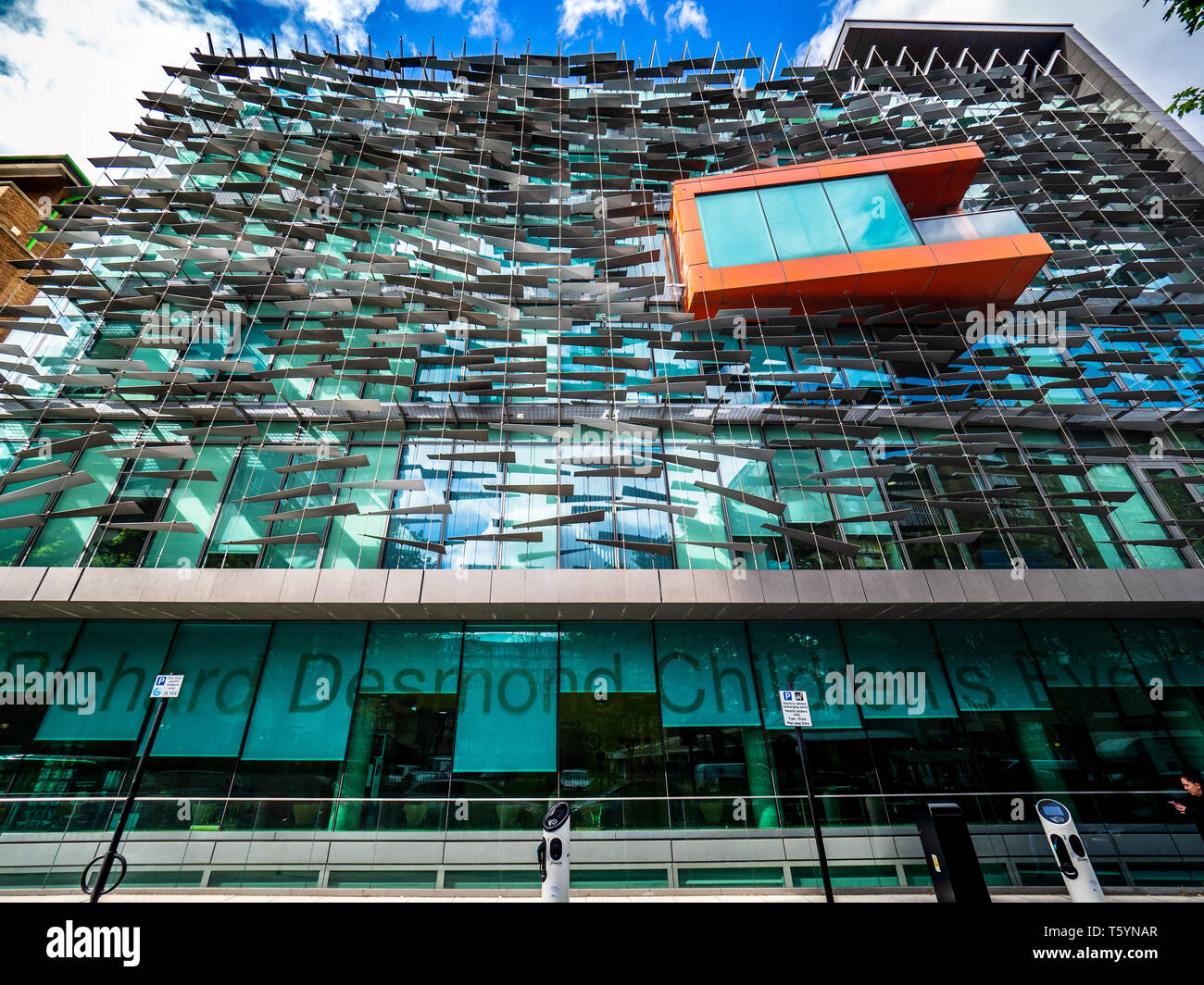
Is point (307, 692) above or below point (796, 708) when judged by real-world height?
above

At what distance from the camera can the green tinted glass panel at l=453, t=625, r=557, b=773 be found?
10.4m

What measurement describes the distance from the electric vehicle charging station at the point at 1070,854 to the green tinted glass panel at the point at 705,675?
4.44 metres

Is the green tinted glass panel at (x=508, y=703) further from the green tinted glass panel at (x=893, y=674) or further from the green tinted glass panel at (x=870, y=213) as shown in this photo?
the green tinted glass panel at (x=870, y=213)

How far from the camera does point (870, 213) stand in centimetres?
1534

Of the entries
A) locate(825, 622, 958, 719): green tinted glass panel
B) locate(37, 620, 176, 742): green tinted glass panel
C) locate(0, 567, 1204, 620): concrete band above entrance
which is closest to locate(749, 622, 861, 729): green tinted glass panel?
locate(825, 622, 958, 719): green tinted glass panel

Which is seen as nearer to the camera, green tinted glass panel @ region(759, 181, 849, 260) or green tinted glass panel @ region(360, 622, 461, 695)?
green tinted glass panel @ region(360, 622, 461, 695)

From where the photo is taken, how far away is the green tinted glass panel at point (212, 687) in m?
10.3

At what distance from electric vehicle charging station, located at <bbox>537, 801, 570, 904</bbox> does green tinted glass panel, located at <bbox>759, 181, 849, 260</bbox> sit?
1425 cm

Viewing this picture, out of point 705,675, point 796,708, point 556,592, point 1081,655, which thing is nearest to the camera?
point 796,708

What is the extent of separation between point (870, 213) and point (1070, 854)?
15.1 meters

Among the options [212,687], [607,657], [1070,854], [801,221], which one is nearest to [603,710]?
[607,657]

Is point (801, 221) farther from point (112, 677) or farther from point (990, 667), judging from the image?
point (112, 677)

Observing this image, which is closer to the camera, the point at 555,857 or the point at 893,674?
A: the point at 555,857

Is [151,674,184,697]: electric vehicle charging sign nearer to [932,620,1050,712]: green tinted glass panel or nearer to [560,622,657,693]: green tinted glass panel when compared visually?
[560,622,657,693]: green tinted glass panel
